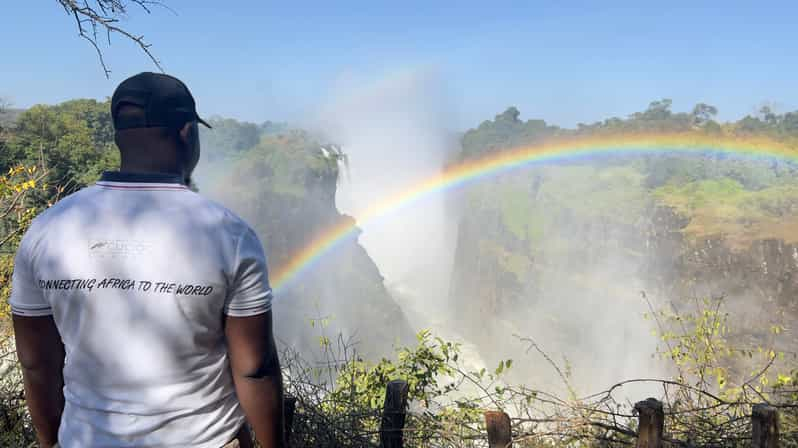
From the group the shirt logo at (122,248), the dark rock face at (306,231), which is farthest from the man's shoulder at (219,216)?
the dark rock face at (306,231)

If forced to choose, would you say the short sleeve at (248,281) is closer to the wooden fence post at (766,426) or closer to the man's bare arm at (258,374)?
the man's bare arm at (258,374)

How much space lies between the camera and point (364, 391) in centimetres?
448

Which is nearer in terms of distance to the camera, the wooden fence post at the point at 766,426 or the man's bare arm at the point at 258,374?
the man's bare arm at the point at 258,374

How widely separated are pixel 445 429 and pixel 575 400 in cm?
85

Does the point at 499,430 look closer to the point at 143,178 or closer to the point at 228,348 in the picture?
the point at 228,348

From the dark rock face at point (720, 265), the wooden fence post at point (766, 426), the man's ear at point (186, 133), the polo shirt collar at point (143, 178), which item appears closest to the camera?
the polo shirt collar at point (143, 178)

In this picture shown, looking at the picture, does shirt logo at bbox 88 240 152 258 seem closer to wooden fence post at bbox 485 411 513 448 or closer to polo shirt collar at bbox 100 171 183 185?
polo shirt collar at bbox 100 171 183 185

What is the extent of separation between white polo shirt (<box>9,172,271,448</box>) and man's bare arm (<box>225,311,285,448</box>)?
43 mm

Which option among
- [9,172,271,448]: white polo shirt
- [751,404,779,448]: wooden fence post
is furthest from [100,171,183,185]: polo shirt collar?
[751,404,779,448]: wooden fence post

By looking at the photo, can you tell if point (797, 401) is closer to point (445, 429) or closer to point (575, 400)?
point (575, 400)

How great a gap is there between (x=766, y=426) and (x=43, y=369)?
2755 millimetres

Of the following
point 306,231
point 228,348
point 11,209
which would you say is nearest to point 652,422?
point 228,348

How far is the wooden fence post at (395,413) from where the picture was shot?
2.93 m

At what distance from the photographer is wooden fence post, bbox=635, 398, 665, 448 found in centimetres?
233
